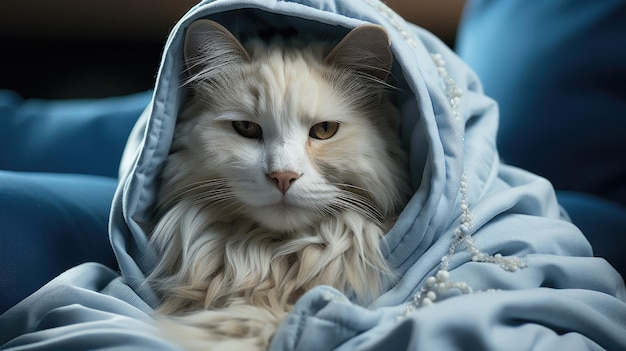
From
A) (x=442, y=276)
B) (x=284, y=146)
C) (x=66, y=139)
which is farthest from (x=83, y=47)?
(x=442, y=276)

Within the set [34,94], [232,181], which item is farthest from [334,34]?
[34,94]

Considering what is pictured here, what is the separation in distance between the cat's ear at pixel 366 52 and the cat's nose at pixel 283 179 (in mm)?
254

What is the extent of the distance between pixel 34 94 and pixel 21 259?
1.55 m

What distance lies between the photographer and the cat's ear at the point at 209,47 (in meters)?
1.04

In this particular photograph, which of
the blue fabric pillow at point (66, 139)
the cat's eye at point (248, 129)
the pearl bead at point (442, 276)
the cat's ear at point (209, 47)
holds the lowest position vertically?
the blue fabric pillow at point (66, 139)

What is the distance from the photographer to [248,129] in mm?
1057

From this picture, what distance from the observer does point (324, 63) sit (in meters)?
1.10

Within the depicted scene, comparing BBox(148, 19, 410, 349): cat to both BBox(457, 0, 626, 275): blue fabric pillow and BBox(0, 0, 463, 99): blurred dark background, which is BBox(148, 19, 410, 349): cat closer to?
BBox(457, 0, 626, 275): blue fabric pillow

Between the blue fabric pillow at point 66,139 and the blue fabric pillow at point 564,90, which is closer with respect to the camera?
the blue fabric pillow at point 564,90

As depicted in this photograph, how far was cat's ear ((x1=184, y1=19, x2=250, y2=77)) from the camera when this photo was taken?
3.40 ft

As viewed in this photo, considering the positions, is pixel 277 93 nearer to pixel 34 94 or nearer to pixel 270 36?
pixel 270 36

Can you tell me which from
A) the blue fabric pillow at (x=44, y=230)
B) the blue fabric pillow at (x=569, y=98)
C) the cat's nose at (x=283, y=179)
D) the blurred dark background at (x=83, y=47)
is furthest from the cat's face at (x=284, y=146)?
the blurred dark background at (x=83, y=47)

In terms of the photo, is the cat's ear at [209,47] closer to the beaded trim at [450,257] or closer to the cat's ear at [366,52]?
the cat's ear at [366,52]

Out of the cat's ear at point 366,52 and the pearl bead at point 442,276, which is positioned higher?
the cat's ear at point 366,52
